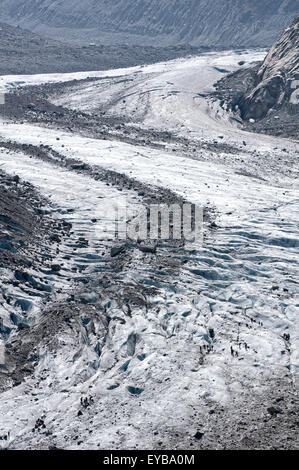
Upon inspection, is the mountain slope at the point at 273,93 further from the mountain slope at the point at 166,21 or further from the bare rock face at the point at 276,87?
the mountain slope at the point at 166,21

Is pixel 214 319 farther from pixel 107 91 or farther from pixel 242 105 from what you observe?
pixel 107 91

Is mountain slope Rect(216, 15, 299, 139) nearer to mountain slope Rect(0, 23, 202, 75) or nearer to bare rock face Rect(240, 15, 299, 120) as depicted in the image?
bare rock face Rect(240, 15, 299, 120)

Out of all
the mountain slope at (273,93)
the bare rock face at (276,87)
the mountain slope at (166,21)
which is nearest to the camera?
the mountain slope at (273,93)

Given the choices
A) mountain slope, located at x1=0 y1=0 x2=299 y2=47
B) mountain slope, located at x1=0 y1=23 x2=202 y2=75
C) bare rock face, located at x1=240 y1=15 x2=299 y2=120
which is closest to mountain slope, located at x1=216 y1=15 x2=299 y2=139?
bare rock face, located at x1=240 y1=15 x2=299 y2=120

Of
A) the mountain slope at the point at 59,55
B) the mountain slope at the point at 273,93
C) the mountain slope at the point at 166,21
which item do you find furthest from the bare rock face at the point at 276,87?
the mountain slope at the point at 166,21

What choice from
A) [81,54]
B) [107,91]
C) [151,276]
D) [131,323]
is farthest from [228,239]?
A: [81,54]
